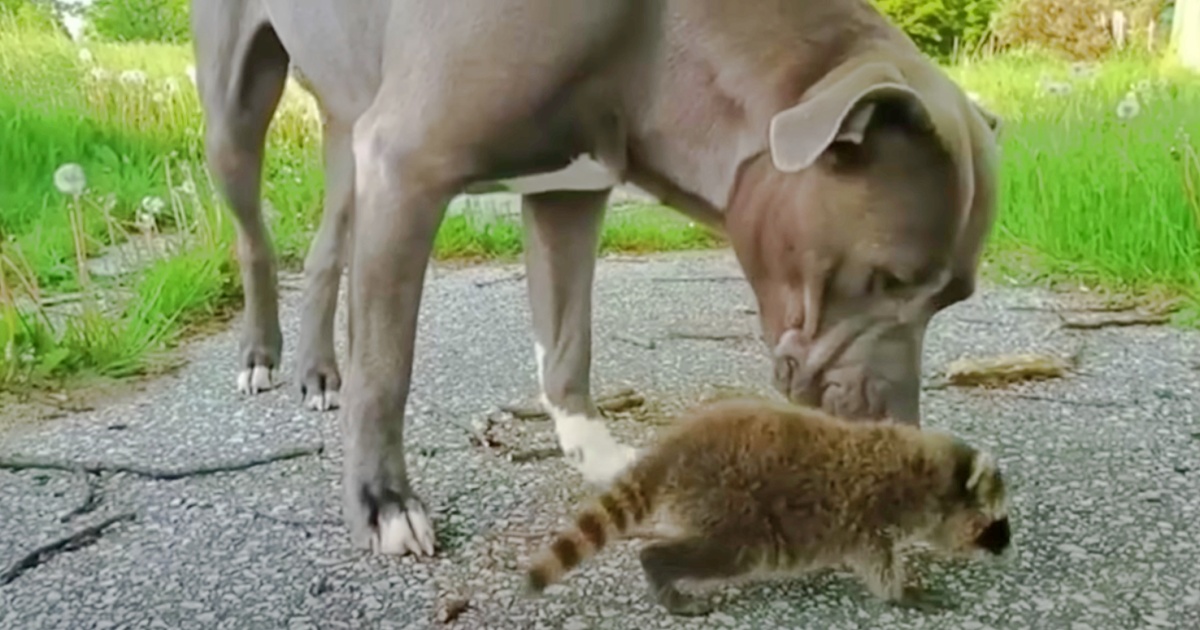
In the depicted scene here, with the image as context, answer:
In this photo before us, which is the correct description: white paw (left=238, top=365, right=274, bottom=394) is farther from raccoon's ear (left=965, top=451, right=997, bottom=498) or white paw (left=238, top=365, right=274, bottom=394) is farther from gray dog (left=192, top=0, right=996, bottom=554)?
raccoon's ear (left=965, top=451, right=997, bottom=498)

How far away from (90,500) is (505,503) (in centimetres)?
54

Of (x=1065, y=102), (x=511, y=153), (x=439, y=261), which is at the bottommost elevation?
(x=439, y=261)

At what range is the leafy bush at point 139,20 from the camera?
646 centimetres

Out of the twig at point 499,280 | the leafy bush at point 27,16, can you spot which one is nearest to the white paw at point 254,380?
the twig at point 499,280

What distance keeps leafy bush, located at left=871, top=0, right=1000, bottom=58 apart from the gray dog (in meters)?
4.48

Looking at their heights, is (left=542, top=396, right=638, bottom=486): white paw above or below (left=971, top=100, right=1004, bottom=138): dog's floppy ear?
below

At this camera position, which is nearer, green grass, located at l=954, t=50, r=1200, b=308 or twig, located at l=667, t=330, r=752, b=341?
twig, located at l=667, t=330, r=752, b=341

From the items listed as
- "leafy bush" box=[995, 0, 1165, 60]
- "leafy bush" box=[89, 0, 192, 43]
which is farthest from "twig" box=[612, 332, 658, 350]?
"leafy bush" box=[995, 0, 1165, 60]

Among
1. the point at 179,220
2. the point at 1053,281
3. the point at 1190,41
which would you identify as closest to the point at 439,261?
the point at 179,220

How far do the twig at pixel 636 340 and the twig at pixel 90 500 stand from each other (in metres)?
1.16

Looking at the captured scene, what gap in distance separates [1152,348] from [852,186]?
4.32ft

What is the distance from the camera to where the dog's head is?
1463 mm

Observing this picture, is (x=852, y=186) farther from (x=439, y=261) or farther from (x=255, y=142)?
(x=439, y=261)

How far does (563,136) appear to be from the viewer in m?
1.61
